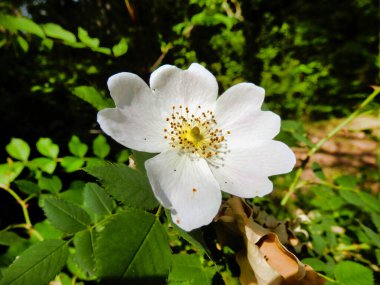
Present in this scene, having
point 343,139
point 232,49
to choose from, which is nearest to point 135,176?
point 232,49

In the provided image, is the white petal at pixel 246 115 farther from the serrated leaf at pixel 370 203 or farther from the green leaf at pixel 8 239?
the green leaf at pixel 8 239

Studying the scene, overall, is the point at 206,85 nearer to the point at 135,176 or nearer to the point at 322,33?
the point at 135,176

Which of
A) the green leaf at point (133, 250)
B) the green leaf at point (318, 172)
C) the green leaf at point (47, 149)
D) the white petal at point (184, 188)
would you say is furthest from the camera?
the green leaf at point (318, 172)

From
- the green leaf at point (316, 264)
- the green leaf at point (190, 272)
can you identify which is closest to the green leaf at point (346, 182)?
the green leaf at point (316, 264)

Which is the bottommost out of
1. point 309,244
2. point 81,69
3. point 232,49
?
point 309,244

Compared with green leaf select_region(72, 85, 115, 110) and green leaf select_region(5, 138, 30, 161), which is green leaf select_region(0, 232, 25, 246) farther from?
green leaf select_region(72, 85, 115, 110)

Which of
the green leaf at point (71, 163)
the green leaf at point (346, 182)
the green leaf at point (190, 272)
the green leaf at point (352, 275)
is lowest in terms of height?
the green leaf at point (346, 182)

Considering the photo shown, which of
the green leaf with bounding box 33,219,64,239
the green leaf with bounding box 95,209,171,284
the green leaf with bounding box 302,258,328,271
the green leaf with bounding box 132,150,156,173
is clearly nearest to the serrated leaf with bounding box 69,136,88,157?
the green leaf with bounding box 33,219,64,239
